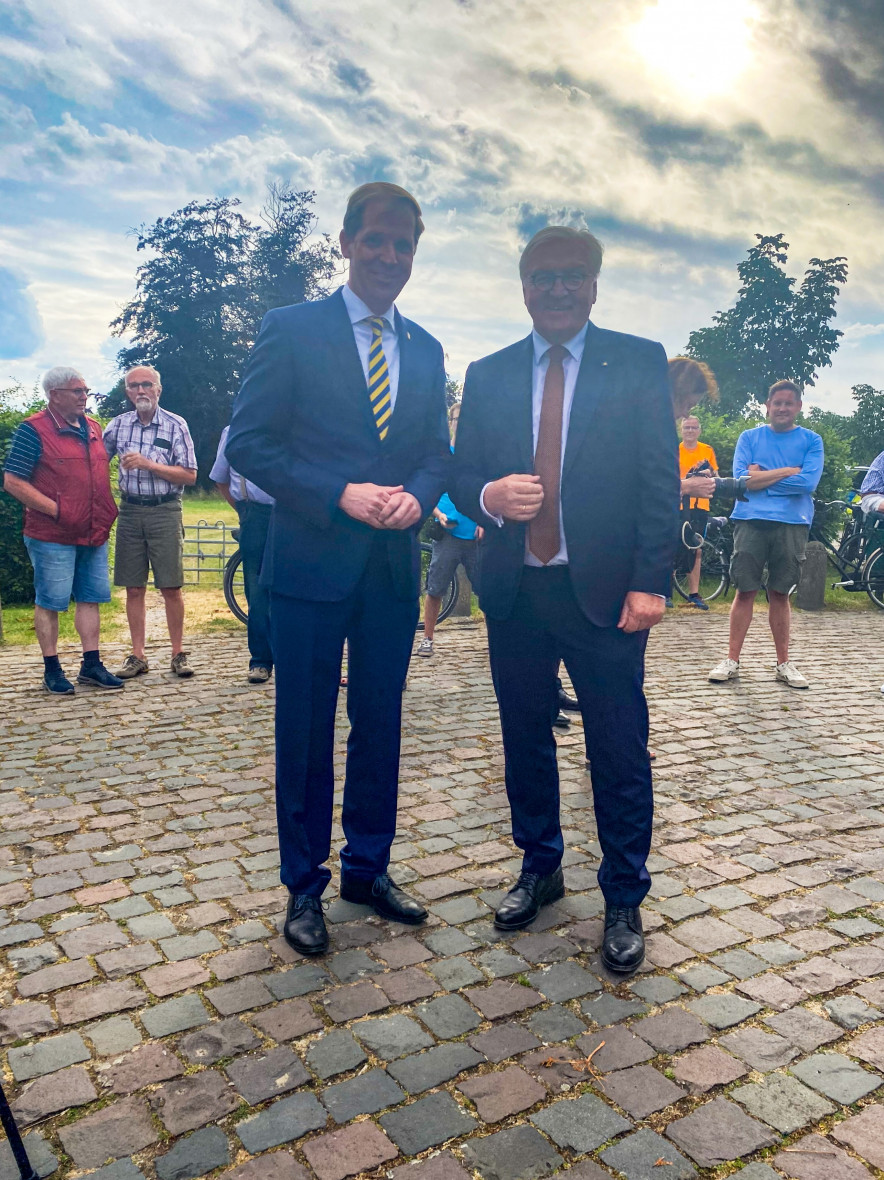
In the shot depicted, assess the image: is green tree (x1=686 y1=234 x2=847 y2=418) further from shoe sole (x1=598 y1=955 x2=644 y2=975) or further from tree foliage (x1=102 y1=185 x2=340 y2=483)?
shoe sole (x1=598 y1=955 x2=644 y2=975)

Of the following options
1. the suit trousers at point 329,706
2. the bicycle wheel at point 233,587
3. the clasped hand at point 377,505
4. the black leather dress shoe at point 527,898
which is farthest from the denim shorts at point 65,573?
the black leather dress shoe at point 527,898

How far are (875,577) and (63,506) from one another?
10428 millimetres

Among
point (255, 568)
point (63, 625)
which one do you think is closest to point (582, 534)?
point (255, 568)

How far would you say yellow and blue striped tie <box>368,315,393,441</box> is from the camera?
3244mm

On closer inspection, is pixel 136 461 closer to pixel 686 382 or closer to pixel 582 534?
pixel 686 382

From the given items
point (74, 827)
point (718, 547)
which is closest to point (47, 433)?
point (74, 827)

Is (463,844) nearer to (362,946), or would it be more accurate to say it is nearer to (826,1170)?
(362,946)

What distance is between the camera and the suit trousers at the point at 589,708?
10.3ft

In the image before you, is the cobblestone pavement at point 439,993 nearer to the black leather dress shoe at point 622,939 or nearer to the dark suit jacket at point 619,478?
the black leather dress shoe at point 622,939

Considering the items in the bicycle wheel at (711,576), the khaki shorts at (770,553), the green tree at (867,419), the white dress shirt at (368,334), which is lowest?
the bicycle wheel at (711,576)

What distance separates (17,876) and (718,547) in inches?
457

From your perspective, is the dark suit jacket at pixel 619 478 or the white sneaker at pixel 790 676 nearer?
the dark suit jacket at pixel 619 478

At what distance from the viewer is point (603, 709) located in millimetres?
3152

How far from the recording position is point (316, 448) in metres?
3.20
